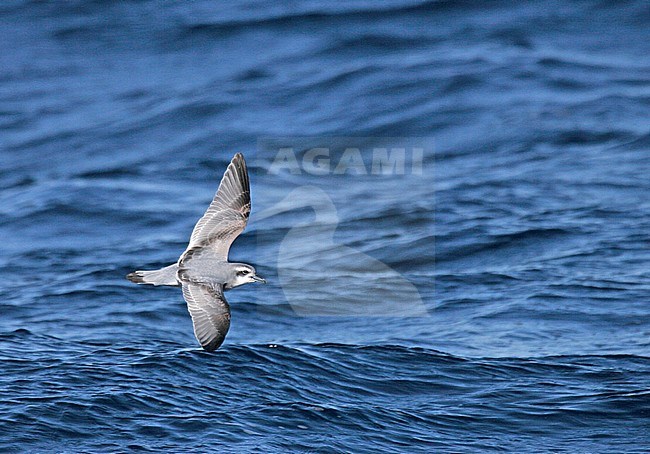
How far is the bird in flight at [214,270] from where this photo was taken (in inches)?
306

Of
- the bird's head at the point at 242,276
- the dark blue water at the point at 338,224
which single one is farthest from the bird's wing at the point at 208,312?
the dark blue water at the point at 338,224

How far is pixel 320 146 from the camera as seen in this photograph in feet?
53.7

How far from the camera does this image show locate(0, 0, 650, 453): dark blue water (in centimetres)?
939

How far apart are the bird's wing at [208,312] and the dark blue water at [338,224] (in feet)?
4.11

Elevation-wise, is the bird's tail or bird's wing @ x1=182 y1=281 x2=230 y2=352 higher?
the bird's tail

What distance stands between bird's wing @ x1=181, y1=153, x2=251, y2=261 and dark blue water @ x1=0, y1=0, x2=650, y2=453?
152cm

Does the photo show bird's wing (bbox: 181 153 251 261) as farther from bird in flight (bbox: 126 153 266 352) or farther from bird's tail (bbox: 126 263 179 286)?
bird's tail (bbox: 126 263 179 286)

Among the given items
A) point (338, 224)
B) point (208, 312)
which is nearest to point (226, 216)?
point (208, 312)

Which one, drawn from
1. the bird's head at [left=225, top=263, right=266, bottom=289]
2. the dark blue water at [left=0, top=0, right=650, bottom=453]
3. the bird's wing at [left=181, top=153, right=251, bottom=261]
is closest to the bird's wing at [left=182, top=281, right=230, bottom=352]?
the bird's head at [left=225, top=263, right=266, bottom=289]

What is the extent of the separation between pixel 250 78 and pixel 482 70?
382 cm

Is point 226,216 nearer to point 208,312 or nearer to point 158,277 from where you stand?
point 158,277

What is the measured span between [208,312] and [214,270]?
37 cm

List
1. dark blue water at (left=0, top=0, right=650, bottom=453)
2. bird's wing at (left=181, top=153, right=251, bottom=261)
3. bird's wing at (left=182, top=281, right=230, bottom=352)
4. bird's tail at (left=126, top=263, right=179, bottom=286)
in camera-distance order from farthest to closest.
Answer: dark blue water at (left=0, top=0, right=650, bottom=453), bird's wing at (left=181, top=153, right=251, bottom=261), bird's tail at (left=126, top=263, right=179, bottom=286), bird's wing at (left=182, top=281, right=230, bottom=352)

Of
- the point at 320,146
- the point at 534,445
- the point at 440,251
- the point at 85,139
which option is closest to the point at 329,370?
the point at 534,445
